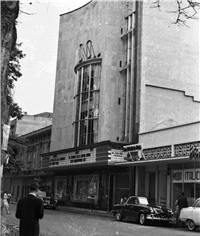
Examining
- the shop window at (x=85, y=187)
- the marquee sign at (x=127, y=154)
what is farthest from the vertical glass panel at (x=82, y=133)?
the marquee sign at (x=127, y=154)

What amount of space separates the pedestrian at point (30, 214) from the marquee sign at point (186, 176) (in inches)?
721

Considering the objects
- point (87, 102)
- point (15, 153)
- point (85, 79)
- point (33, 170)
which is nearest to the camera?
point (15, 153)

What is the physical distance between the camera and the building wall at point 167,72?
32656 mm

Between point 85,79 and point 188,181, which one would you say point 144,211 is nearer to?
point 188,181

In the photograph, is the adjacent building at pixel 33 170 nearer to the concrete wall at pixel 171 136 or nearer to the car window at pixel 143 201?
the concrete wall at pixel 171 136

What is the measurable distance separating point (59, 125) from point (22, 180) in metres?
18.5

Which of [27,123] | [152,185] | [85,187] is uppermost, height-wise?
[27,123]

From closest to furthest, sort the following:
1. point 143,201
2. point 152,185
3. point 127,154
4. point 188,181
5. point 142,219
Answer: point 142,219
point 143,201
point 188,181
point 152,185
point 127,154

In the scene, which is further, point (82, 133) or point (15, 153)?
point (82, 133)

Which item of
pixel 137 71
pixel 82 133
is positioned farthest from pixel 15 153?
pixel 137 71

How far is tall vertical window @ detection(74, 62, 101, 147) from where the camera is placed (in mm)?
34812

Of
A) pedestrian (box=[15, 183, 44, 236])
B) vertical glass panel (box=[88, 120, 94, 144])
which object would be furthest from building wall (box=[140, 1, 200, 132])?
pedestrian (box=[15, 183, 44, 236])

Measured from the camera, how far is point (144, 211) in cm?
1967

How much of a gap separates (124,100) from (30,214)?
28.0 meters
